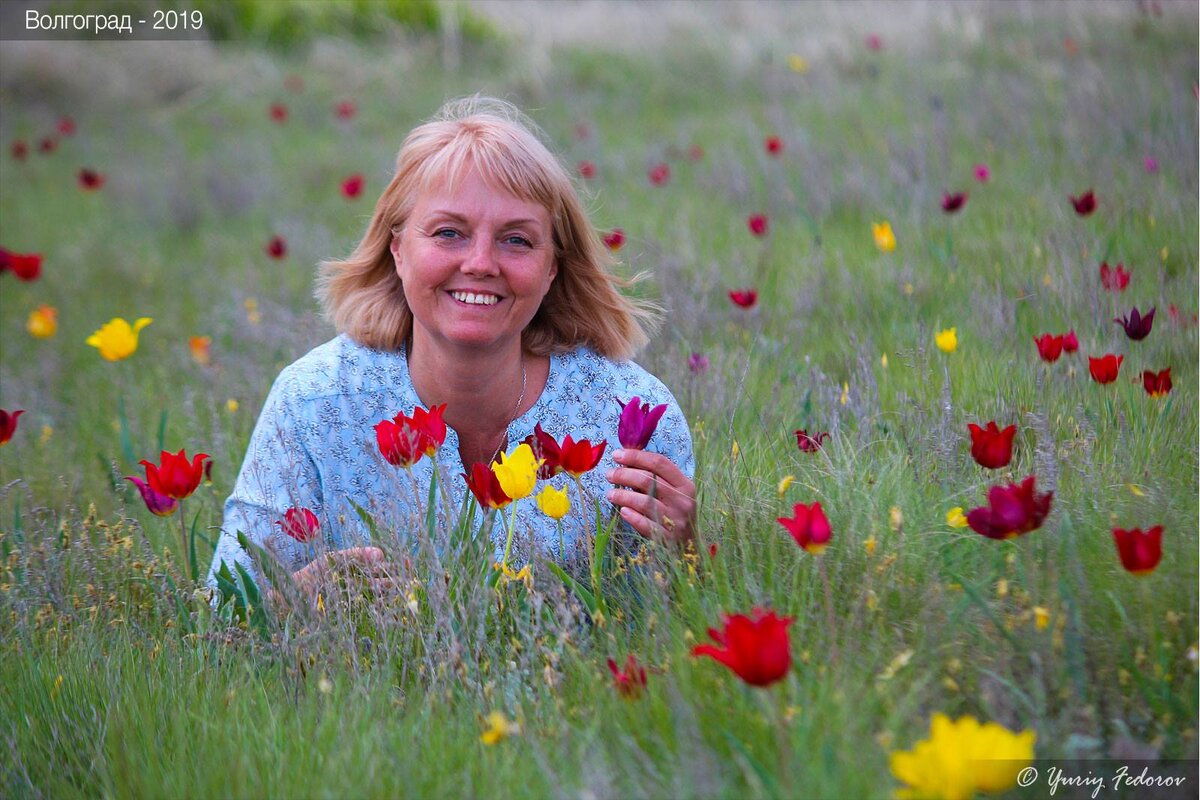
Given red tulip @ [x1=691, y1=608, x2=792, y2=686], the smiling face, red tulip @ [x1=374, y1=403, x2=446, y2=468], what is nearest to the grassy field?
red tulip @ [x1=691, y1=608, x2=792, y2=686]

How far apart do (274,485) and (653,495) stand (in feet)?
3.34

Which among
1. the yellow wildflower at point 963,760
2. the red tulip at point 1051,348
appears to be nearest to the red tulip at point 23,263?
the red tulip at point 1051,348

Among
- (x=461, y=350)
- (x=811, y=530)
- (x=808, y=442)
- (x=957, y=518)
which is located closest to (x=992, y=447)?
(x=957, y=518)

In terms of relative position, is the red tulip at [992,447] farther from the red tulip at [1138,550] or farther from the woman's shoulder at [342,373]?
the woman's shoulder at [342,373]

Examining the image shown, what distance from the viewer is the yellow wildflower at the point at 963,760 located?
4.08ft

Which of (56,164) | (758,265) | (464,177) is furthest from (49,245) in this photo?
(464,177)

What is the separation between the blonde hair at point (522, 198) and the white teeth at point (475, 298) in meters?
0.27

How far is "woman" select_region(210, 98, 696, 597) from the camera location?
2.70 metres

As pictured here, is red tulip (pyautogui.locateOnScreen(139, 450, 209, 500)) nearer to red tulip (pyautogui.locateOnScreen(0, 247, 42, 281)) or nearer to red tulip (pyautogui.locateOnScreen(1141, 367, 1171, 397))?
red tulip (pyautogui.locateOnScreen(1141, 367, 1171, 397))

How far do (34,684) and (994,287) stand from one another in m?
3.04

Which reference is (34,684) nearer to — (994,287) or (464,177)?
(464,177)

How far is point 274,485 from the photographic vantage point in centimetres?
269

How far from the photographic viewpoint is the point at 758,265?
455 cm

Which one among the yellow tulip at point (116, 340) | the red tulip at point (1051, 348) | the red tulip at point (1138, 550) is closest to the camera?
the red tulip at point (1138, 550)
